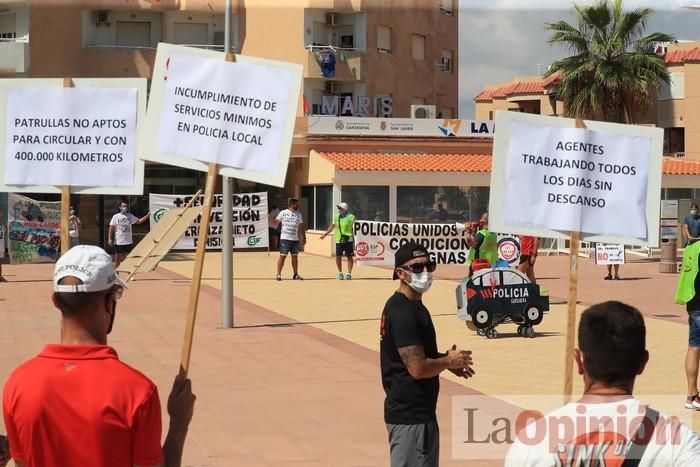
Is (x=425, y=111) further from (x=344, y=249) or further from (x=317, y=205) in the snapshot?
(x=344, y=249)

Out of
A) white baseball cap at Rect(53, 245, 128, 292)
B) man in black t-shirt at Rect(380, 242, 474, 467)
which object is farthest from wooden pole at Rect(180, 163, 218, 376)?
man in black t-shirt at Rect(380, 242, 474, 467)

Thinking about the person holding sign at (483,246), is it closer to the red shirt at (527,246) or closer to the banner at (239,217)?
the red shirt at (527,246)

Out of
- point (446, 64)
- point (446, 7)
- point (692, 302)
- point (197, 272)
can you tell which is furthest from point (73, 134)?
point (446, 7)

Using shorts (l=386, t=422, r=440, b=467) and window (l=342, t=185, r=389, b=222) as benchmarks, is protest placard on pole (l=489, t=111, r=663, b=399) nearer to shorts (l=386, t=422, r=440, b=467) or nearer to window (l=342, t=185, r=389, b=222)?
shorts (l=386, t=422, r=440, b=467)

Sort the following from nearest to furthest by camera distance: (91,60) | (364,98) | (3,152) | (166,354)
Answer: (3,152)
(166,354)
(91,60)
(364,98)

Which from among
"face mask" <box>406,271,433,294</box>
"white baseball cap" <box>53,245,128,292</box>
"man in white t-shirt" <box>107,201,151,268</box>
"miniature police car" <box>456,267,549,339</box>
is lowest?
"miniature police car" <box>456,267,549,339</box>

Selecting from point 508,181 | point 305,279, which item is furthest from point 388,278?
point 508,181

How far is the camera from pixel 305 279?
90.2 ft

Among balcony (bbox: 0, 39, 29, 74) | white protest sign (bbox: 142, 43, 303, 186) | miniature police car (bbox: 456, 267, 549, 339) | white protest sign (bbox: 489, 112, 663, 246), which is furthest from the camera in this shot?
balcony (bbox: 0, 39, 29, 74)

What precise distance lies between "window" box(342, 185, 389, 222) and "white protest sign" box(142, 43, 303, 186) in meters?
33.1

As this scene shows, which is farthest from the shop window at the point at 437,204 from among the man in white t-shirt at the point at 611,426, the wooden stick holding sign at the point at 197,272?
the man in white t-shirt at the point at 611,426

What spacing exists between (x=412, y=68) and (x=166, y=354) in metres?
38.1

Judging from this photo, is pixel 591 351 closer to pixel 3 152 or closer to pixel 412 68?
pixel 3 152

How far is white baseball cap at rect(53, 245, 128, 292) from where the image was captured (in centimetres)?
377
